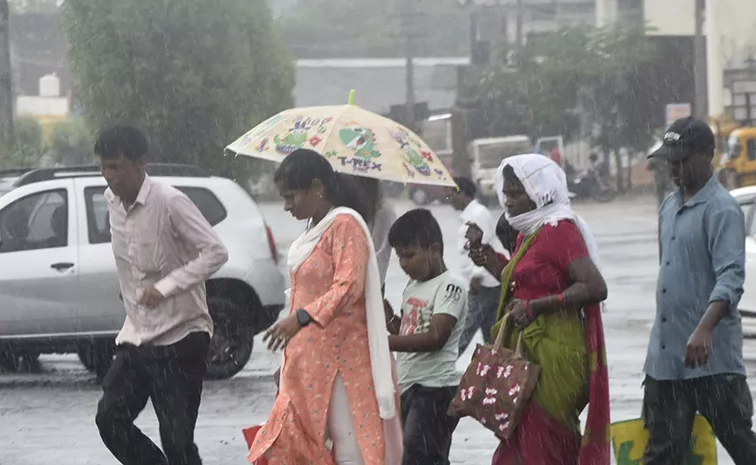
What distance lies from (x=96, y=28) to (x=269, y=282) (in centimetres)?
1566

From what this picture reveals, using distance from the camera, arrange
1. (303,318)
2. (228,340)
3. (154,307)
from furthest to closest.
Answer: (228,340)
(154,307)
(303,318)

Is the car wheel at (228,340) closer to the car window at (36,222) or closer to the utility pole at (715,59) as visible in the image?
the car window at (36,222)

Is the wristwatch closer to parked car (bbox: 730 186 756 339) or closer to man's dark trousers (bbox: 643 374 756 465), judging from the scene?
man's dark trousers (bbox: 643 374 756 465)

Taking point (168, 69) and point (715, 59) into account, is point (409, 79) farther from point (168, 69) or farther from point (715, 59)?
point (168, 69)

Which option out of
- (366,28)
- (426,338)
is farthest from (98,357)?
(366,28)

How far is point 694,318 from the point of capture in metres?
6.05

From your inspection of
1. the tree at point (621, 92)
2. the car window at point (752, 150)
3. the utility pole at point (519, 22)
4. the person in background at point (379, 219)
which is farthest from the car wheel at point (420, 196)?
the person in background at point (379, 219)

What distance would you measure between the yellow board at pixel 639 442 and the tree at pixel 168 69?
878 inches

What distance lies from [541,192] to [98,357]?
320 inches

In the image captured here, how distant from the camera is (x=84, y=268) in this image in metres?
12.5

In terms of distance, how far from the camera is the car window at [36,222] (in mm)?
12703

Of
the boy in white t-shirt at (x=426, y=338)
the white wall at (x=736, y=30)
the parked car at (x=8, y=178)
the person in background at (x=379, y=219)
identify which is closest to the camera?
the boy in white t-shirt at (x=426, y=338)

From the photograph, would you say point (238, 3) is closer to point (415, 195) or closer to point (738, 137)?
point (738, 137)

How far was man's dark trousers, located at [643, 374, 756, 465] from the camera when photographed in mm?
6004
